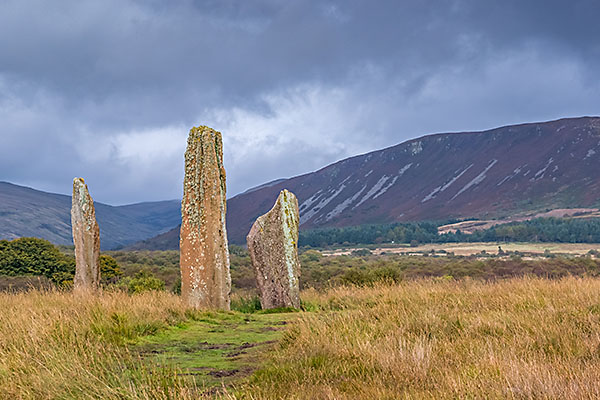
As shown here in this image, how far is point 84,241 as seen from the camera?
43.4 ft

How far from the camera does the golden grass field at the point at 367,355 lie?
12.5ft

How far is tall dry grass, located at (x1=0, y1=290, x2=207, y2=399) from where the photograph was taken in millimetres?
4070

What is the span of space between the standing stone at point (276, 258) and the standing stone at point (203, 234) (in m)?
1.24

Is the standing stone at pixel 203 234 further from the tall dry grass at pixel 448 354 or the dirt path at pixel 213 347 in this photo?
the tall dry grass at pixel 448 354

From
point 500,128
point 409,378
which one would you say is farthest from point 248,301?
point 500,128

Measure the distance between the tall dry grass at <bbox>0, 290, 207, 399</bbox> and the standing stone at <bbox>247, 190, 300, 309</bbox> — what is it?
3.44 m

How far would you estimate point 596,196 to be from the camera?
111062 millimetres

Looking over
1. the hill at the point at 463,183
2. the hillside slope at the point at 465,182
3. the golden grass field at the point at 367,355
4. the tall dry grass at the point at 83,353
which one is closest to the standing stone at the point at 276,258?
the tall dry grass at the point at 83,353

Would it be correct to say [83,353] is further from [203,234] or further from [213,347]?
[203,234]

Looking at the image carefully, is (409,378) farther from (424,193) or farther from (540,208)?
(424,193)

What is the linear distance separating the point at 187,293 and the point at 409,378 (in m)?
8.07

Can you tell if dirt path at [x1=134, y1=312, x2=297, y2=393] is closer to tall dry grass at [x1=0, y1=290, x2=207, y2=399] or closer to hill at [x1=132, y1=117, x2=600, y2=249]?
tall dry grass at [x1=0, y1=290, x2=207, y2=399]

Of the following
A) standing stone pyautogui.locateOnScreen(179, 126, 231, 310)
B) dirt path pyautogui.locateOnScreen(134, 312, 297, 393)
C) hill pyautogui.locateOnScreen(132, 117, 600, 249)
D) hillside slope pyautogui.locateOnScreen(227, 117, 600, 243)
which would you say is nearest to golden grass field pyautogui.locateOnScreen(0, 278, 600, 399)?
dirt path pyautogui.locateOnScreen(134, 312, 297, 393)

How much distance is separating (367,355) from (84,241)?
1043 cm
